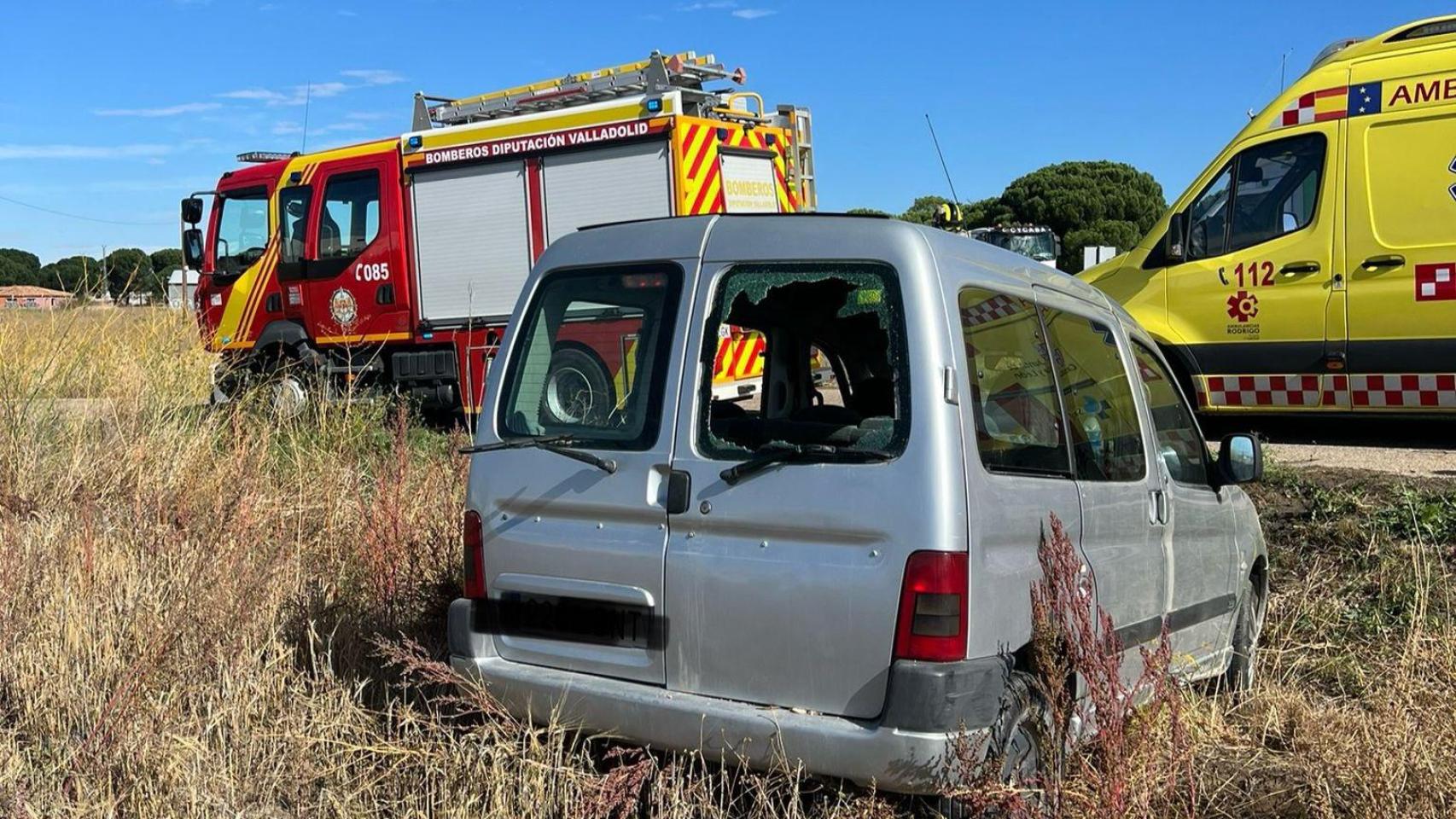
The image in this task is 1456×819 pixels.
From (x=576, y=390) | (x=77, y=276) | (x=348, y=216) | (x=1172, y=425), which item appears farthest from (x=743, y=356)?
(x=348, y=216)

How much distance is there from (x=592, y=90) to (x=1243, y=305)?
6.25 metres

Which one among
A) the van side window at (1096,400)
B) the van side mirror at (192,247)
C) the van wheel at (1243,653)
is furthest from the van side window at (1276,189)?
the van side mirror at (192,247)

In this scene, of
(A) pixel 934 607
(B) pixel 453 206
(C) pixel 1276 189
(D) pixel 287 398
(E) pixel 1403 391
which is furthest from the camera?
(B) pixel 453 206

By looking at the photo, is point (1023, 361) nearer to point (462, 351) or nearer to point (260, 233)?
point (462, 351)

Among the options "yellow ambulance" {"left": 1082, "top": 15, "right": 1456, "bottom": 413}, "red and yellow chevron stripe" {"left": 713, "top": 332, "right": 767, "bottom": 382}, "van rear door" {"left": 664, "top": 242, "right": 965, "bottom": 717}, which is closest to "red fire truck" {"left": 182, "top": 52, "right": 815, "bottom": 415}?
"yellow ambulance" {"left": 1082, "top": 15, "right": 1456, "bottom": 413}

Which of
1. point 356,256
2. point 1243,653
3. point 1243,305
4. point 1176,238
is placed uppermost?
point 356,256

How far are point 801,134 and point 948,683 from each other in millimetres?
9578

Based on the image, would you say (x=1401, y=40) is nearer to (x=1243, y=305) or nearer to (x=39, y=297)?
(x=1243, y=305)

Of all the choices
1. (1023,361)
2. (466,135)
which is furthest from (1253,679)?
(466,135)

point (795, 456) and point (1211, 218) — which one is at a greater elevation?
point (1211, 218)

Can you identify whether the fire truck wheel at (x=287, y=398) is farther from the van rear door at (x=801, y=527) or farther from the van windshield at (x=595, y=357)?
the van rear door at (x=801, y=527)

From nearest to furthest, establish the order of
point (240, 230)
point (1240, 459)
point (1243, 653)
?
point (1240, 459), point (1243, 653), point (240, 230)

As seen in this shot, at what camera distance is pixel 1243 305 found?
333 inches

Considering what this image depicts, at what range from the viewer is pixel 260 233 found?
12867 millimetres
